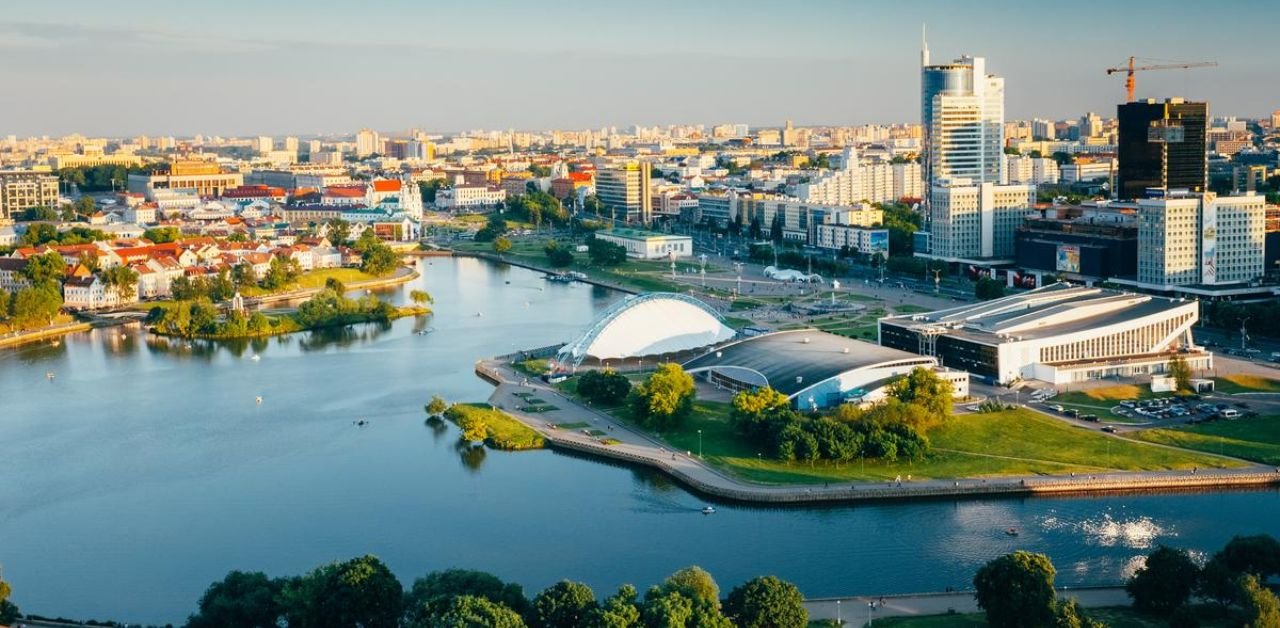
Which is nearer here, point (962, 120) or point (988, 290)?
point (988, 290)

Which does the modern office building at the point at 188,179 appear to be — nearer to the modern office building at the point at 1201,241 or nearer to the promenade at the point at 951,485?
the modern office building at the point at 1201,241

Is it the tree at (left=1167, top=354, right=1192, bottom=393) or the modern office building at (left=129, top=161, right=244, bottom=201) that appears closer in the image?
the tree at (left=1167, top=354, right=1192, bottom=393)

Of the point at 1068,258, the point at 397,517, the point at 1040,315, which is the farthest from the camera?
the point at 1068,258

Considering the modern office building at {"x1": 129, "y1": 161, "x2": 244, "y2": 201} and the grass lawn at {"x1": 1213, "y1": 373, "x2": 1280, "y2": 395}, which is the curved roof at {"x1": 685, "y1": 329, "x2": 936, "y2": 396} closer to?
the grass lawn at {"x1": 1213, "y1": 373, "x2": 1280, "y2": 395}

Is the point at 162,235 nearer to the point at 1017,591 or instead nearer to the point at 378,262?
the point at 378,262

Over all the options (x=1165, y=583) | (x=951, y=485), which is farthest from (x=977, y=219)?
(x=1165, y=583)

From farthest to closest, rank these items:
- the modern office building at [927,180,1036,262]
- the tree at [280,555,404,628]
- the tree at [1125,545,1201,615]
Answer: the modern office building at [927,180,1036,262], the tree at [1125,545,1201,615], the tree at [280,555,404,628]

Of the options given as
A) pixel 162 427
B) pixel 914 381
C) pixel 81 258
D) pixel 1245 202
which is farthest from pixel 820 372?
pixel 81 258

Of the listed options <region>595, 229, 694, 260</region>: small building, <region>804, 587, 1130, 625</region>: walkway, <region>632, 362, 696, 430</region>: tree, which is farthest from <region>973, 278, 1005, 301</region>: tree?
<region>804, 587, 1130, 625</region>: walkway
